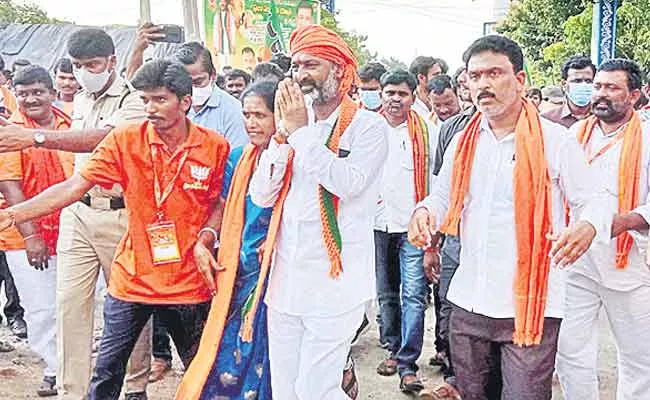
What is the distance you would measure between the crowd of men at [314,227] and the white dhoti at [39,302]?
57cm

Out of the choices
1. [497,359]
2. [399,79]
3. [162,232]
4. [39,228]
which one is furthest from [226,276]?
[399,79]

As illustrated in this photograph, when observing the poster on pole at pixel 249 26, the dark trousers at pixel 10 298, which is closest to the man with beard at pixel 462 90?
the dark trousers at pixel 10 298

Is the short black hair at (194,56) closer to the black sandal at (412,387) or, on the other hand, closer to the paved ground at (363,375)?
the paved ground at (363,375)

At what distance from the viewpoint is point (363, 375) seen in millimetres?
5488

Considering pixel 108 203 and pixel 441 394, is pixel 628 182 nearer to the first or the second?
pixel 441 394

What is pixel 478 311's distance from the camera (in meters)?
3.37

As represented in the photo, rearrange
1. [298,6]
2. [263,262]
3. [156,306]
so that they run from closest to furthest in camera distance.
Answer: [263,262] → [156,306] → [298,6]

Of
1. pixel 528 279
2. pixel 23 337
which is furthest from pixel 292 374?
pixel 23 337

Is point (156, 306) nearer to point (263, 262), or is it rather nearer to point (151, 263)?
point (151, 263)

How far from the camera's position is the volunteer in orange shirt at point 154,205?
3.80 metres

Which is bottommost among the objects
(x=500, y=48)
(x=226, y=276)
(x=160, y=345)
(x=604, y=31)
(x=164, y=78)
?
(x=160, y=345)

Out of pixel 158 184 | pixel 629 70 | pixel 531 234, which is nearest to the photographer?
pixel 531 234

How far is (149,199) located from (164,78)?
1.81ft

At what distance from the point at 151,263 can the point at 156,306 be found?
0.22 metres
